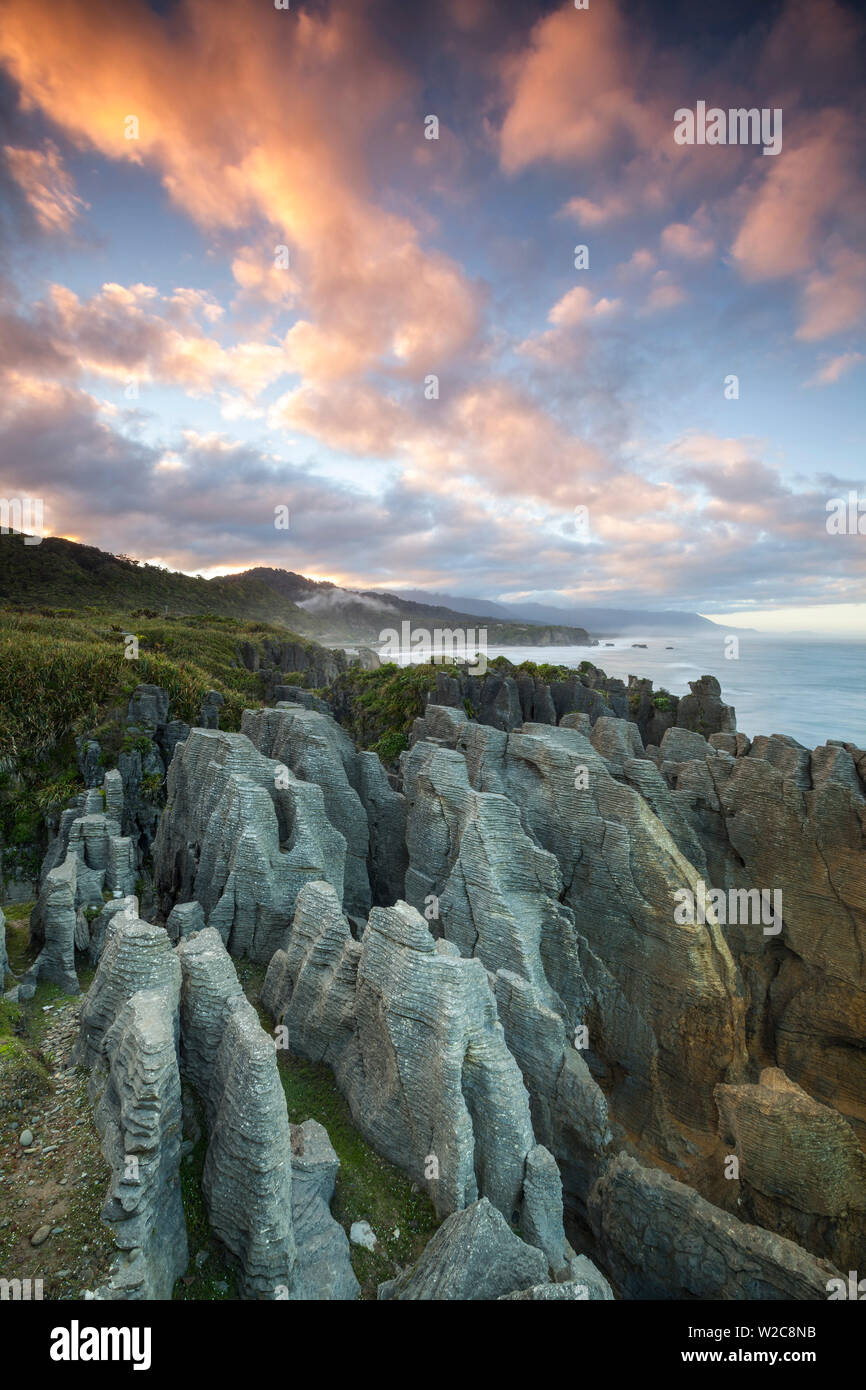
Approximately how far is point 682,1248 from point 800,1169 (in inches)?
153

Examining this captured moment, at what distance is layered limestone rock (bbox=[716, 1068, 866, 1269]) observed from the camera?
12531mm

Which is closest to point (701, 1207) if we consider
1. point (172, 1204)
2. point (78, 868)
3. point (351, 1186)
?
point (351, 1186)

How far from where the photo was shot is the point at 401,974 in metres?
9.48

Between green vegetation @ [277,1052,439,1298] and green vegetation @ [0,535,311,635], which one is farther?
green vegetation @ [0,535,311,635]

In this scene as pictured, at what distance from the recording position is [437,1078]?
8.88 metres

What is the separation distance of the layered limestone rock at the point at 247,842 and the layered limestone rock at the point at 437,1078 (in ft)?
16.0

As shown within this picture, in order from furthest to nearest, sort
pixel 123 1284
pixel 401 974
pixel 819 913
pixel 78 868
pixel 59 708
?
pixel 59 708
pixel 819 913
pixel 78 868
pixel 401 974
pixel 123 1284

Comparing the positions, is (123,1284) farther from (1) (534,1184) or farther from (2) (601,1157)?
(2) (601,1157)

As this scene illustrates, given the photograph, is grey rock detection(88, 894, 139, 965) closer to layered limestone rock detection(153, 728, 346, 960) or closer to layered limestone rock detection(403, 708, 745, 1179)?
layered limestone rock detection(153, 728, 346, 960)

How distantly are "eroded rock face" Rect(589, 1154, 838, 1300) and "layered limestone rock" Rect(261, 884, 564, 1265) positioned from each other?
303cm

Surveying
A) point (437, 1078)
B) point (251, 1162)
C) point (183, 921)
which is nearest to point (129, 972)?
point (251, 1162)

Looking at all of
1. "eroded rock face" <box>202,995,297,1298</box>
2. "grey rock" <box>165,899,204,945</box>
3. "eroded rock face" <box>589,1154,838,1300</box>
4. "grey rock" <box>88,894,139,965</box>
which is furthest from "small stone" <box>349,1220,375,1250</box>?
"grey rock" <box>88,894,139,965</box>

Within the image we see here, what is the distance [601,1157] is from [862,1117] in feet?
39.5

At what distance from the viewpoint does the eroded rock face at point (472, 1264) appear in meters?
7.10
